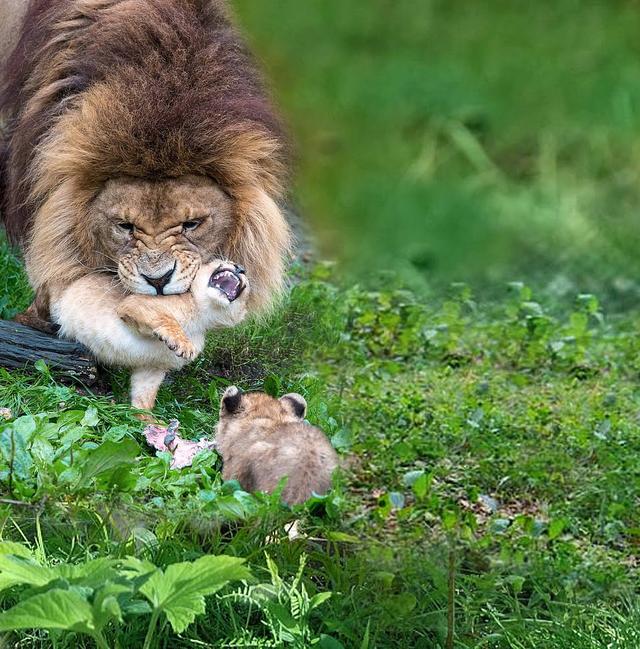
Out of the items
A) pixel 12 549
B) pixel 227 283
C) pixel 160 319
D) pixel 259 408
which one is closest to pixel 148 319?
pixel 160 319

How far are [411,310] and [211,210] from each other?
946mm

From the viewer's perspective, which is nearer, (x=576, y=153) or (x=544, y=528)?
(x=544, y=528)

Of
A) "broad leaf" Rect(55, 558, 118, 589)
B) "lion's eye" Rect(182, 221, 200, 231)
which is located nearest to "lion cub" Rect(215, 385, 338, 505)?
"lion's eye" Rect(182, 221, 200, 231)

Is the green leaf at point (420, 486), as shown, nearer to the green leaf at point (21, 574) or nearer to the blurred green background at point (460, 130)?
the blurred green background at point (460, 130)

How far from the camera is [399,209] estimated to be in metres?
4.38

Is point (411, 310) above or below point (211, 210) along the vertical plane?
below

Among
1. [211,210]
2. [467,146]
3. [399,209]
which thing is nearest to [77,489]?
[211,210]

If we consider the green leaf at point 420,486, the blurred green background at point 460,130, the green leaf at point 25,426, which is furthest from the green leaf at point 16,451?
the blurred green background at point 460,130

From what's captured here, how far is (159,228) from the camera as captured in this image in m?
4.04

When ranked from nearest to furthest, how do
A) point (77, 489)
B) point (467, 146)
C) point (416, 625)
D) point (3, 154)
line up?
point (416, 625) < point (77, 489) < point (467, 146) < point (3, 154)

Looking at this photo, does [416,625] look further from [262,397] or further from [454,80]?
[454,80]

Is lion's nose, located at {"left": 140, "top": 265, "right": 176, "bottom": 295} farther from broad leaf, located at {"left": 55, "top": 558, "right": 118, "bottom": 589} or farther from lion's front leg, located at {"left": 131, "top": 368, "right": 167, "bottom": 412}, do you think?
broad leaf, located at {"left": 55, "top": 558, "right": 118, "bottom": 589}

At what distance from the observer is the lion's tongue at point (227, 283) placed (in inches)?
161

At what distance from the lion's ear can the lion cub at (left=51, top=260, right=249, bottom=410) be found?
0.14 meters
